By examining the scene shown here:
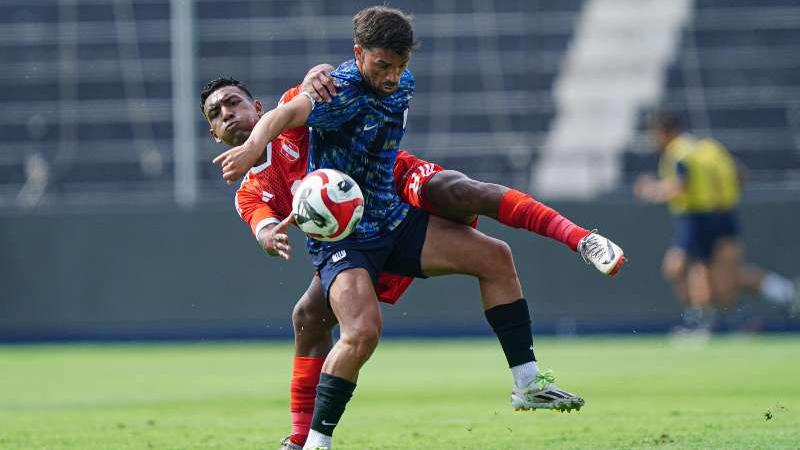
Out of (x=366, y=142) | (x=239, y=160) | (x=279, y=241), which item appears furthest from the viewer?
(x=366, y=142)

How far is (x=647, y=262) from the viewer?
16.4 metres

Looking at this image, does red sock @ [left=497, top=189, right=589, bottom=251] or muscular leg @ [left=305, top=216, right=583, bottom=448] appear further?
red sock @ [left=497, top=189, right=589, bottom=251]

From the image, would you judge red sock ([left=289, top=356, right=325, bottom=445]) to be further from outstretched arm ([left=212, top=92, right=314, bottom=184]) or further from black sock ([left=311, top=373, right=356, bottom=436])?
outstretched arm ([left=212, top=92, right=314, bottom=184])

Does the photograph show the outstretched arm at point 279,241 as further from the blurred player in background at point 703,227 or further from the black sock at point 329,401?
the blurred player in background at point 703,227

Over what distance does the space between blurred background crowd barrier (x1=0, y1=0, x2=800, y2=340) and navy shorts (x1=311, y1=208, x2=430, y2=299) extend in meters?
9.27

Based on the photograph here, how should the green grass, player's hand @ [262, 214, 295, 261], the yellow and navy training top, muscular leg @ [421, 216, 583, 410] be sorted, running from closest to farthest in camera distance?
player's hand @ [262, 214, 295, 261], muscular leg @ [421, 216, 583, 410], the green grass, the yellow and navy training top

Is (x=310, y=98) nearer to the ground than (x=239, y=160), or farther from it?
farther from it

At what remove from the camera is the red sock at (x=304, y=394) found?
6535mm

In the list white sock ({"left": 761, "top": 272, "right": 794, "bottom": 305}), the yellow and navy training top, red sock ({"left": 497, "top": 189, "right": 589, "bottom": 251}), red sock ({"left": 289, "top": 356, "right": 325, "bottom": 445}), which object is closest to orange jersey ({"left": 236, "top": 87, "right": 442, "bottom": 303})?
red sock ({"left": 497, "top": 189, "right": 589, "bottom": 251})

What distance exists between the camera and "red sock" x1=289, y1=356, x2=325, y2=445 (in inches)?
257

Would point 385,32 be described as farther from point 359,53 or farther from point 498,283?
point 498,283

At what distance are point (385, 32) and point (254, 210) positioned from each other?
1.05 m

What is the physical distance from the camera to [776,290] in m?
15.7

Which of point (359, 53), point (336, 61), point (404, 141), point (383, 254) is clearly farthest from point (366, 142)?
point (336, 61)
